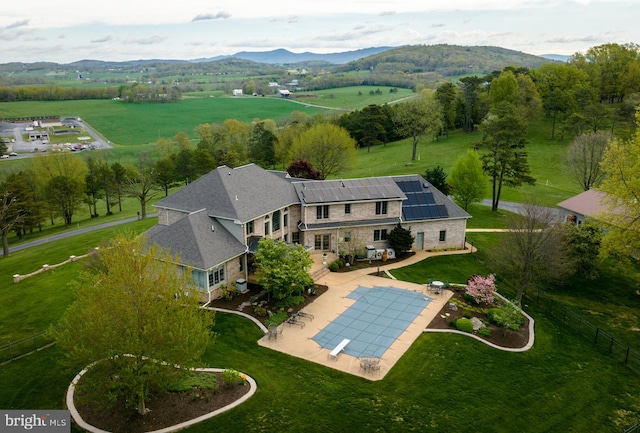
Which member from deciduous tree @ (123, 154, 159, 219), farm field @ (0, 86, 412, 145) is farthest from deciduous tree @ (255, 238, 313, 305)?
farm field @ (0, 86, 412, 145)

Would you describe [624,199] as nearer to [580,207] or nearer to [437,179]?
[580,207]

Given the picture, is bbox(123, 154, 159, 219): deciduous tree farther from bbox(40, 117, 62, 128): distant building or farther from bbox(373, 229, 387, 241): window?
bbox(40, 117, 62, 128): distant building

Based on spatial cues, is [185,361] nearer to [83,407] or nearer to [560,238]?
[83,407]

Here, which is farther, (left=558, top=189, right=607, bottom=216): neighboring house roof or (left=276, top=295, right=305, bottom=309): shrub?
(left=558, top=189, right=607, bottom=216): neighboring house roof

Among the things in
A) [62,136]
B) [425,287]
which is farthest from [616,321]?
Answer: [62,136]

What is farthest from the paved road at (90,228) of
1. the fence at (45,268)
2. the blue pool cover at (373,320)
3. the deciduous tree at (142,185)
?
the blue pool cover at (373,320)

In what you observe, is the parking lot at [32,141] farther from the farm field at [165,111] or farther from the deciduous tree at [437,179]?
the deciduous tree at [437,179]
